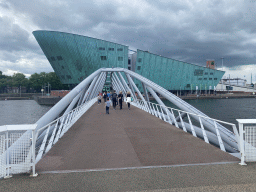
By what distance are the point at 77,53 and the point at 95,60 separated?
18.1ft

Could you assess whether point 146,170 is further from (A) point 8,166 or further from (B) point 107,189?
(A) point 8,166

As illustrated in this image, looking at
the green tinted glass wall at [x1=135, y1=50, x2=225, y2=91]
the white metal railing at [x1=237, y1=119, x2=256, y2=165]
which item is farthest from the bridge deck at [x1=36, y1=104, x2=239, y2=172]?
the green tinted glass wall at [x1=135, y1=50, x2=225, y2=91]

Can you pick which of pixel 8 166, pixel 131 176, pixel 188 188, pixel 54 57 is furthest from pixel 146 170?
pixel 54 57

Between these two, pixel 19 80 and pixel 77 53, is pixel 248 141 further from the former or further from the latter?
pixel 19 80

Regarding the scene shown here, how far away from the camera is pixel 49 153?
215 inches

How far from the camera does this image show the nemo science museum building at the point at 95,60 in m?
55.1

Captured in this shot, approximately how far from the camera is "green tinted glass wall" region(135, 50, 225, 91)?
61.2 metres

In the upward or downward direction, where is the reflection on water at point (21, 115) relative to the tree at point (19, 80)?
downward

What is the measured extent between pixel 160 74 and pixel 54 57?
33.6 metres

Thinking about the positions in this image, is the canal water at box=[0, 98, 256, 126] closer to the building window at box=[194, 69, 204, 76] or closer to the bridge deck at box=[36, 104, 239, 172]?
the bridge deck at box=[36, 104, 239, 172]

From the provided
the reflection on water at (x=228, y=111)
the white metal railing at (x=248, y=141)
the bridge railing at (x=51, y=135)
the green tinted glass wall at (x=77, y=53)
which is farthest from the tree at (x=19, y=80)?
the white metal railing at (x=248, y=141)

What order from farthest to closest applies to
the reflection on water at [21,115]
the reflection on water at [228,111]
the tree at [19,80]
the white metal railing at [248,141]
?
the tree at [19,80] < the reflection on water at [21,115] < the reflection on water at [228,111] < the white metal railing at [248,141]

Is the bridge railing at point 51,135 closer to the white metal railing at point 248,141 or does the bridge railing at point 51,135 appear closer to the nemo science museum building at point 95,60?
the white metal railing at point 248,141

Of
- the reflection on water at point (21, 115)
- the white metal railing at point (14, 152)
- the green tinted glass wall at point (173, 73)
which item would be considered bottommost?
the reflection on water at point (21, 115)
